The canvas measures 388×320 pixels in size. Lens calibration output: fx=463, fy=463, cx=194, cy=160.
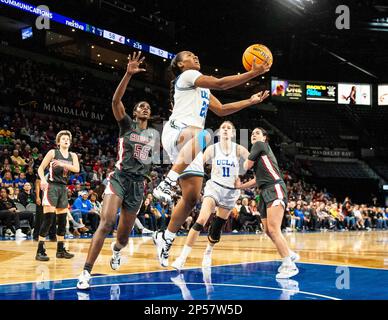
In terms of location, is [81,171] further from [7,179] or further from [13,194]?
[13,194]

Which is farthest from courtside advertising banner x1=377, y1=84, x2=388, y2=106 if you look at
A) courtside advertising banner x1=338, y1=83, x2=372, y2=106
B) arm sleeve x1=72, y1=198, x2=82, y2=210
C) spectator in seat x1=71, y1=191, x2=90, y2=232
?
arm sleeve x1=72, y1=198, x2=82, y2=210

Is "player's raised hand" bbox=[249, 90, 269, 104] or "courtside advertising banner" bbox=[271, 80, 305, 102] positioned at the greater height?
"courtside advertising banner" bbox=[271, 80, 305, 102]

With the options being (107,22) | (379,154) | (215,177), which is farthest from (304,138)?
(215,177)

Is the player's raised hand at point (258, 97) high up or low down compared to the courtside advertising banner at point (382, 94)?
down

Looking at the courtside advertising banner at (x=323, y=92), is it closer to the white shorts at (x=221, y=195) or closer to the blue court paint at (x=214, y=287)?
the white shorts at (x=221, y=195)

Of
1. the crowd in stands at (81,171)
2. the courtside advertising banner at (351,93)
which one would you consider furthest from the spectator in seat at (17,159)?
the courtside advertising banner at (351,93)

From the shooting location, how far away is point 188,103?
14.6 feet

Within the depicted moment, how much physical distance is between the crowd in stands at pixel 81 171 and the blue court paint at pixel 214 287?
13.8 feet

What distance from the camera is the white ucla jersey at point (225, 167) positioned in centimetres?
674

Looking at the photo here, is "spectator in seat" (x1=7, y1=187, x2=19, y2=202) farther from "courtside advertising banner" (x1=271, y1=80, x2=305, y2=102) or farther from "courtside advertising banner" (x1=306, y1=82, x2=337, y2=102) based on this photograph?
"courtside advertising banner" (x1=306, y1=82, x2=337, y2=102)

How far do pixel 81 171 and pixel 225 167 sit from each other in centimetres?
891

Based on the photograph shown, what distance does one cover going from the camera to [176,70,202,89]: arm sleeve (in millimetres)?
4316

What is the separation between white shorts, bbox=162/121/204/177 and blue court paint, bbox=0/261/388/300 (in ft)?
3.62
